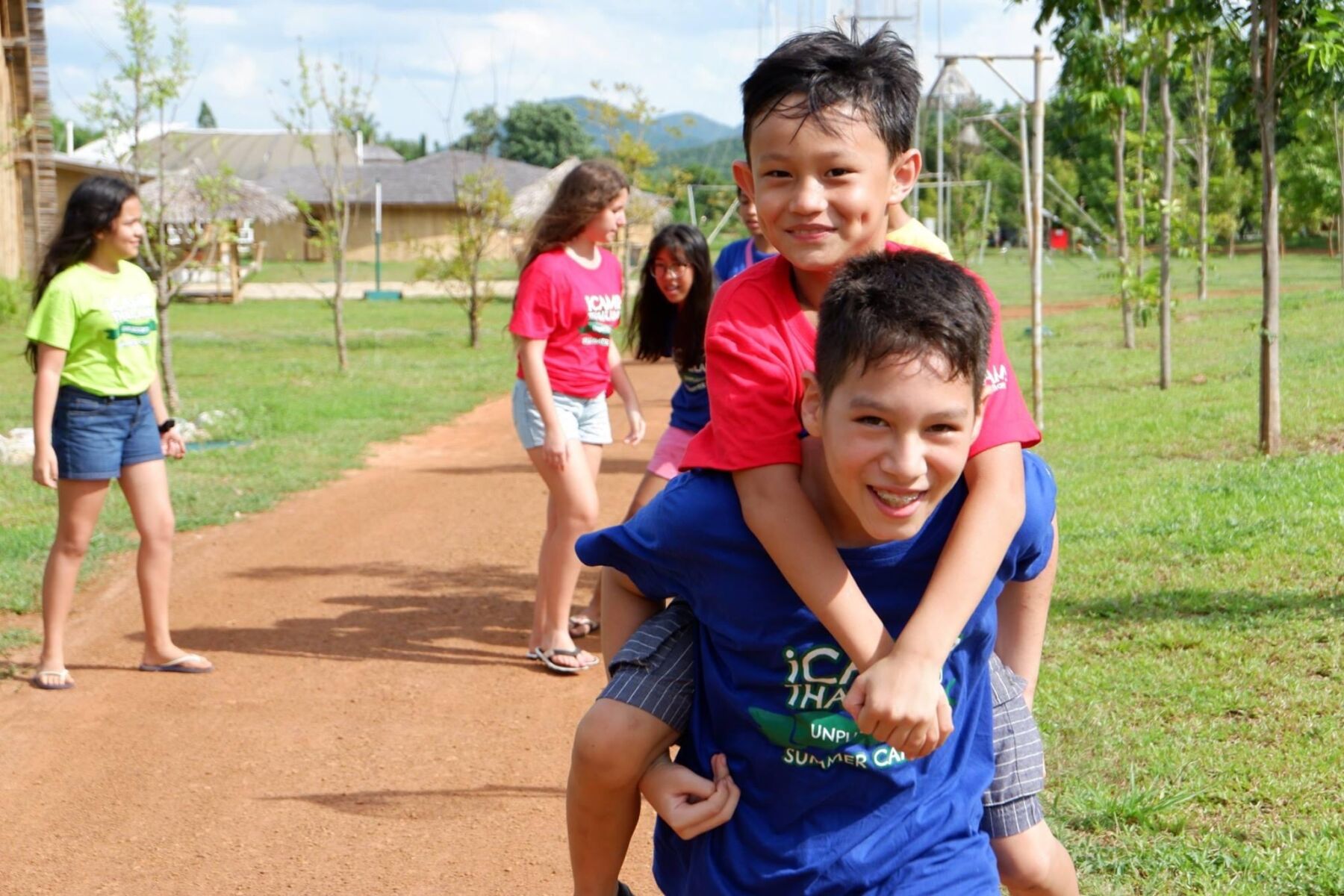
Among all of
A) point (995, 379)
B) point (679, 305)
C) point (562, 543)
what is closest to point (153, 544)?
point (562, 543)

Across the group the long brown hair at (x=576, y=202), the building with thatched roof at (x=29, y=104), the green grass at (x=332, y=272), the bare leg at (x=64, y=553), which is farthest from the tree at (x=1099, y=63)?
the green grass at (x=332, y=272)

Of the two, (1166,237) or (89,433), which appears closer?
(89,433)

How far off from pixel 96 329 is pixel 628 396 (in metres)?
2.28

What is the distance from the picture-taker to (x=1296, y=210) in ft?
126

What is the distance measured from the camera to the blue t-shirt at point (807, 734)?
2.18 metres

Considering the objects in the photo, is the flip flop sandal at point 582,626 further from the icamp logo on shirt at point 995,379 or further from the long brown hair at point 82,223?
the icamp logo on shirt at point 995,379

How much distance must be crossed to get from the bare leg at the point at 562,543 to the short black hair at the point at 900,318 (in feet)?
12.6

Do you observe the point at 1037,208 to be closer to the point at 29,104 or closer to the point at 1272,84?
the point at 1272,84

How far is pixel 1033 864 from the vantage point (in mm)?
2469

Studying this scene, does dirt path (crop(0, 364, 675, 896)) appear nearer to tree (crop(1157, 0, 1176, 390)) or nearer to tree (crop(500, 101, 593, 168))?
tree (crop(1157, 0, 1176, 390))

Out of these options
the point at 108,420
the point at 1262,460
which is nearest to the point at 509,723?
the point at 108,420

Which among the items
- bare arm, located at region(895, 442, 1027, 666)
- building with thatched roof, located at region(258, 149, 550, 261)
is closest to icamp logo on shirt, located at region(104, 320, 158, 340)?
bare arm, located at region(895, 442, 1027, 666)

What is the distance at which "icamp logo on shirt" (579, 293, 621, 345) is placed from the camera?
6.14m

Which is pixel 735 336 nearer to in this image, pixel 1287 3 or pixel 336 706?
pixel 336 706
